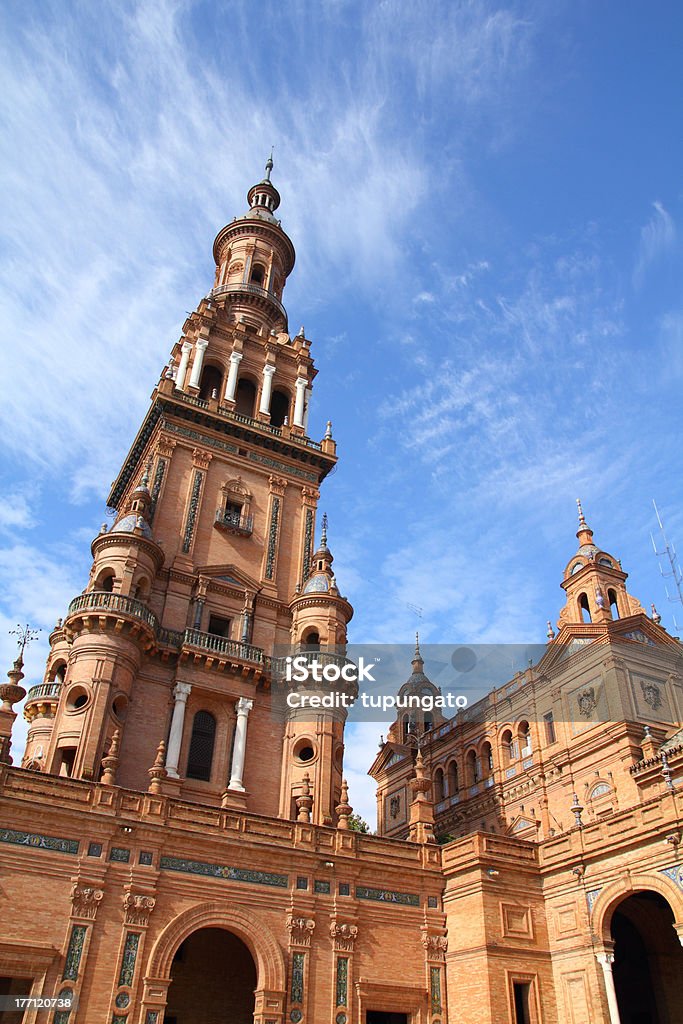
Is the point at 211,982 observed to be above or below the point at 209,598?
below

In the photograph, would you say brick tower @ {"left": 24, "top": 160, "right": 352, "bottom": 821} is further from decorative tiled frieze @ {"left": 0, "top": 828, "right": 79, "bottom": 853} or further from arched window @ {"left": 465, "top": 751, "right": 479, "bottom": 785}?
arched window @ {"left": 465, "top": 751, "right": 479, "bottom": 785}

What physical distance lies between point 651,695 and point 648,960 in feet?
45.2

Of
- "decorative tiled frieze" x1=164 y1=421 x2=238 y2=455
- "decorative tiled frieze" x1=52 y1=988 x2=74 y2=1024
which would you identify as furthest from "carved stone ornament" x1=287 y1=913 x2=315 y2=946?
"decorative tiled frieze" x1=164 y1=421 x2=238 y2=455

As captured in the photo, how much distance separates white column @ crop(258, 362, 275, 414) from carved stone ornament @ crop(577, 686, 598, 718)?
21.3 metres

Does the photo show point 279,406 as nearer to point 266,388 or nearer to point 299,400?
point 299,400

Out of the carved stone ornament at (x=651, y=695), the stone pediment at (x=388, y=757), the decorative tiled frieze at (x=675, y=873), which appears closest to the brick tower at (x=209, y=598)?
the decorative tiled frieze at (x=675, y=873)

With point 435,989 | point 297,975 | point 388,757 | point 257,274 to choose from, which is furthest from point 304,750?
point 257,274

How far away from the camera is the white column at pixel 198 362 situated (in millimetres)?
41969

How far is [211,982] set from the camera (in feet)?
87.7

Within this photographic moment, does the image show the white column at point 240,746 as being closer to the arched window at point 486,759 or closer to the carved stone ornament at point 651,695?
the carved stone ornament at point 651,695

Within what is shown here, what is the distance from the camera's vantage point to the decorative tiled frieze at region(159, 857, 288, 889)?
23.7m

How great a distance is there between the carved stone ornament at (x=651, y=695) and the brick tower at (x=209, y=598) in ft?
49.9

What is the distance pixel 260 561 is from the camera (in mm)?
38250

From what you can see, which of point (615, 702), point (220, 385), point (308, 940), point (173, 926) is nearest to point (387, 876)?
point (308, 940)
